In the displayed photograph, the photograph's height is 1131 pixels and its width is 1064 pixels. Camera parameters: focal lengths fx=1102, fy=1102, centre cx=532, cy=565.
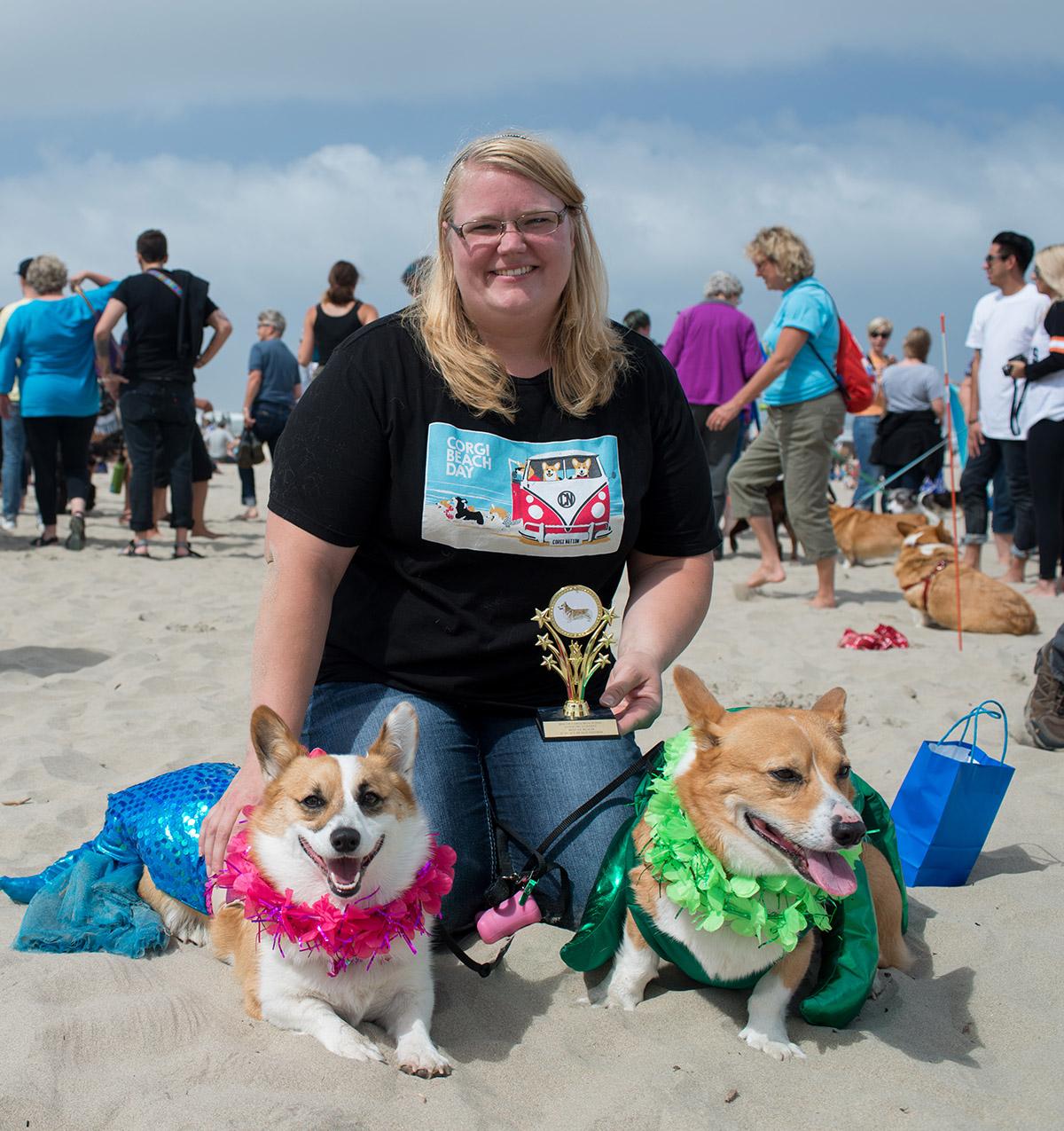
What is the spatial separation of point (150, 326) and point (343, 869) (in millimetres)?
6816

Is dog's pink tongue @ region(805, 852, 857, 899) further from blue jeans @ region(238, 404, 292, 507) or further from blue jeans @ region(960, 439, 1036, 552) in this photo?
blue jeans @ region(238, 404, 292, 507)

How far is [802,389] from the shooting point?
691cm

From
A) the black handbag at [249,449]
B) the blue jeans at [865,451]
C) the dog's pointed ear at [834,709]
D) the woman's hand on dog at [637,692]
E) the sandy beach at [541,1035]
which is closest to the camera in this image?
the sandy beach at [541,1035]

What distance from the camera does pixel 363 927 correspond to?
7.13 ft

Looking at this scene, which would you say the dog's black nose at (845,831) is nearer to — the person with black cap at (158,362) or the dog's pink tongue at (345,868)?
the dog's pink tongue at (345,868)

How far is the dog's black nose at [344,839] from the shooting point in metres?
2.10

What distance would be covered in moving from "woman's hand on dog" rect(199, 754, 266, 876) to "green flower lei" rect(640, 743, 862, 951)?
0.87 m

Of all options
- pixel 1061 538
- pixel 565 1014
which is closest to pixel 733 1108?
pixel 565 1014

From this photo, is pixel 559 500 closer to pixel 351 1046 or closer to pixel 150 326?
pixel 351 1046

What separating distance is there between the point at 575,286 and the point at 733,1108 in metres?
2.03

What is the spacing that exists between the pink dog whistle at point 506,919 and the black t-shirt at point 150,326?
648 cm

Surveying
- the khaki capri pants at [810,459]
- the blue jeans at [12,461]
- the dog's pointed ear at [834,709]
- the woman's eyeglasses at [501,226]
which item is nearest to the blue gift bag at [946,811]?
the dog's pointed ear at [834,709]

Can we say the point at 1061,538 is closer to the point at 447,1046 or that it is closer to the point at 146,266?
the point at 447,1046

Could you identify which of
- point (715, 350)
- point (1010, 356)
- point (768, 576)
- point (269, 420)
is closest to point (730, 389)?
point (715, 350)
